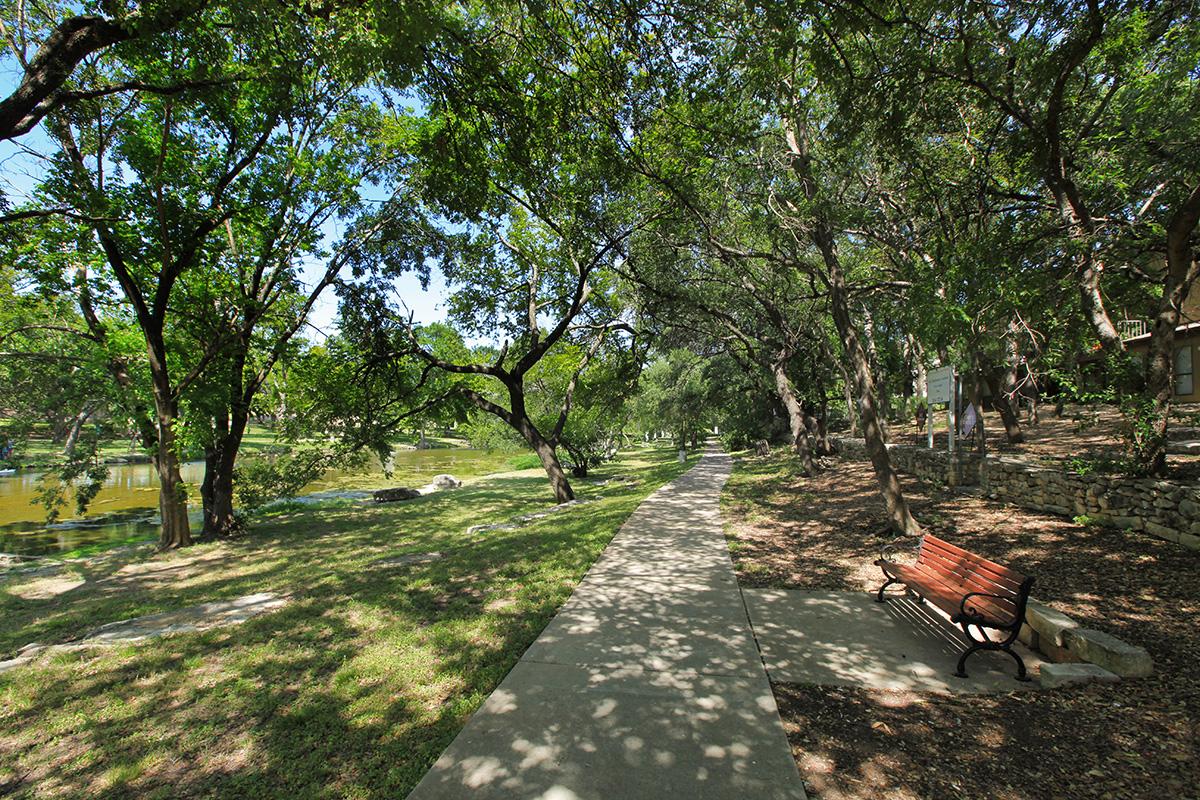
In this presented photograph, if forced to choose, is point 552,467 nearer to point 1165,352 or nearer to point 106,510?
point 1165,352

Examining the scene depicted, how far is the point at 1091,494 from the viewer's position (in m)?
7.00

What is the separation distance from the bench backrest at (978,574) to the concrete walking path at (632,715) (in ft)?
6.24

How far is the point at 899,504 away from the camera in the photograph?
7727 millimetres

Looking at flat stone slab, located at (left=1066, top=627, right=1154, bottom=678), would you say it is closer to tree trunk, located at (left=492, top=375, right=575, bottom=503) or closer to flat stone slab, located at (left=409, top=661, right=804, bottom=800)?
flat stone slab, located at (left=409, top=661, right=804, bottom=800)

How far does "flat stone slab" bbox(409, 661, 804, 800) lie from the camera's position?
269cm

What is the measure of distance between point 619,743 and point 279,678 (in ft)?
8.91

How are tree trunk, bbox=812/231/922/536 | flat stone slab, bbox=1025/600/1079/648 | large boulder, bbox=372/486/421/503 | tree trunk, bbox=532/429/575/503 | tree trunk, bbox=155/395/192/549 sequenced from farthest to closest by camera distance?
large boulder, bbox=372/486/421/503
tree trunk, bbox=532/429/575/503
tree trunk, bbox=155/395/192/549
tree trunk, bbox=812/231/922/536
flat stone slab, bbox=1025/600/1079/648

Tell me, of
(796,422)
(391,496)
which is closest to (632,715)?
(796,422)

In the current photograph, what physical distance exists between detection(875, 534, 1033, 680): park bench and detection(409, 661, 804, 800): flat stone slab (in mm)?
1685

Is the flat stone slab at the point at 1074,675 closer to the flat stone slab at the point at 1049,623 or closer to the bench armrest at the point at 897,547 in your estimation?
the flat stone slab at the point at 1049,623

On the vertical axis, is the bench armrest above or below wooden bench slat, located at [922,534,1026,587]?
below

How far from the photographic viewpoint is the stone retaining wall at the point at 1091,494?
225 inches

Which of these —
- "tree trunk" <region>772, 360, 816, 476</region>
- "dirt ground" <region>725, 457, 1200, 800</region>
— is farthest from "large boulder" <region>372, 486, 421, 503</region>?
"dirt ground" <region>725, 457, 1200, 800</region>

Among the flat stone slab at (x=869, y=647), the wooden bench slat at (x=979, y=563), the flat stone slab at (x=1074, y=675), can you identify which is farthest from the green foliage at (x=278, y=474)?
Result: the flat stone slab at (x=1074, y=675)
